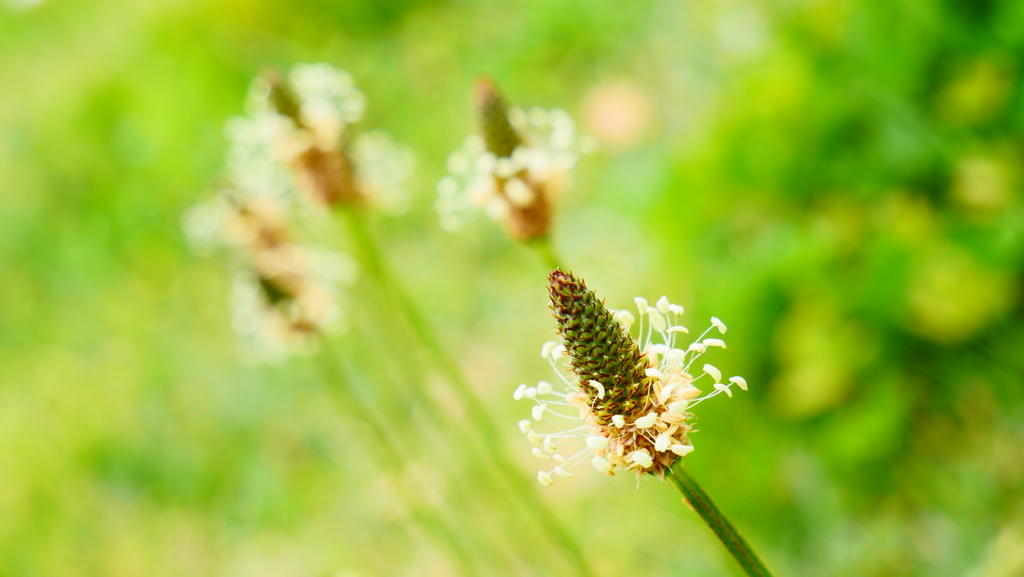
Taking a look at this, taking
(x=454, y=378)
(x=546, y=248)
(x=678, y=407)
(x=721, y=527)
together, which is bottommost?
(x=721, y=527)

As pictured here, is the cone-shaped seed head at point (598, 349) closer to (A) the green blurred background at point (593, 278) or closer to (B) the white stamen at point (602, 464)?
(B) the white stamen at point (602, 464)

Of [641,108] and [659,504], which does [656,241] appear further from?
[641,108]

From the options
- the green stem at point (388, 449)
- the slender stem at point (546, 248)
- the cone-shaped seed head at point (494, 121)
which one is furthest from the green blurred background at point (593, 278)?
the cone-shaped seed head at point (494, 121)

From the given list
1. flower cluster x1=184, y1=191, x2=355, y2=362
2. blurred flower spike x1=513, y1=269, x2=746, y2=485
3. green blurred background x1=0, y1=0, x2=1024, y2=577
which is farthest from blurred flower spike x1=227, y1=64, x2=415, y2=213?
blurred flower spike x1=513, y1=269, x2=746, y2=485

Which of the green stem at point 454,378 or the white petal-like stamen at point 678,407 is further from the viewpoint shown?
the green stem at point 454,378

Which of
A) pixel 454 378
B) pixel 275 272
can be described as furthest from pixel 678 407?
pixel 275 272

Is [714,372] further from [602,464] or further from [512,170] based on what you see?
[512,170]
